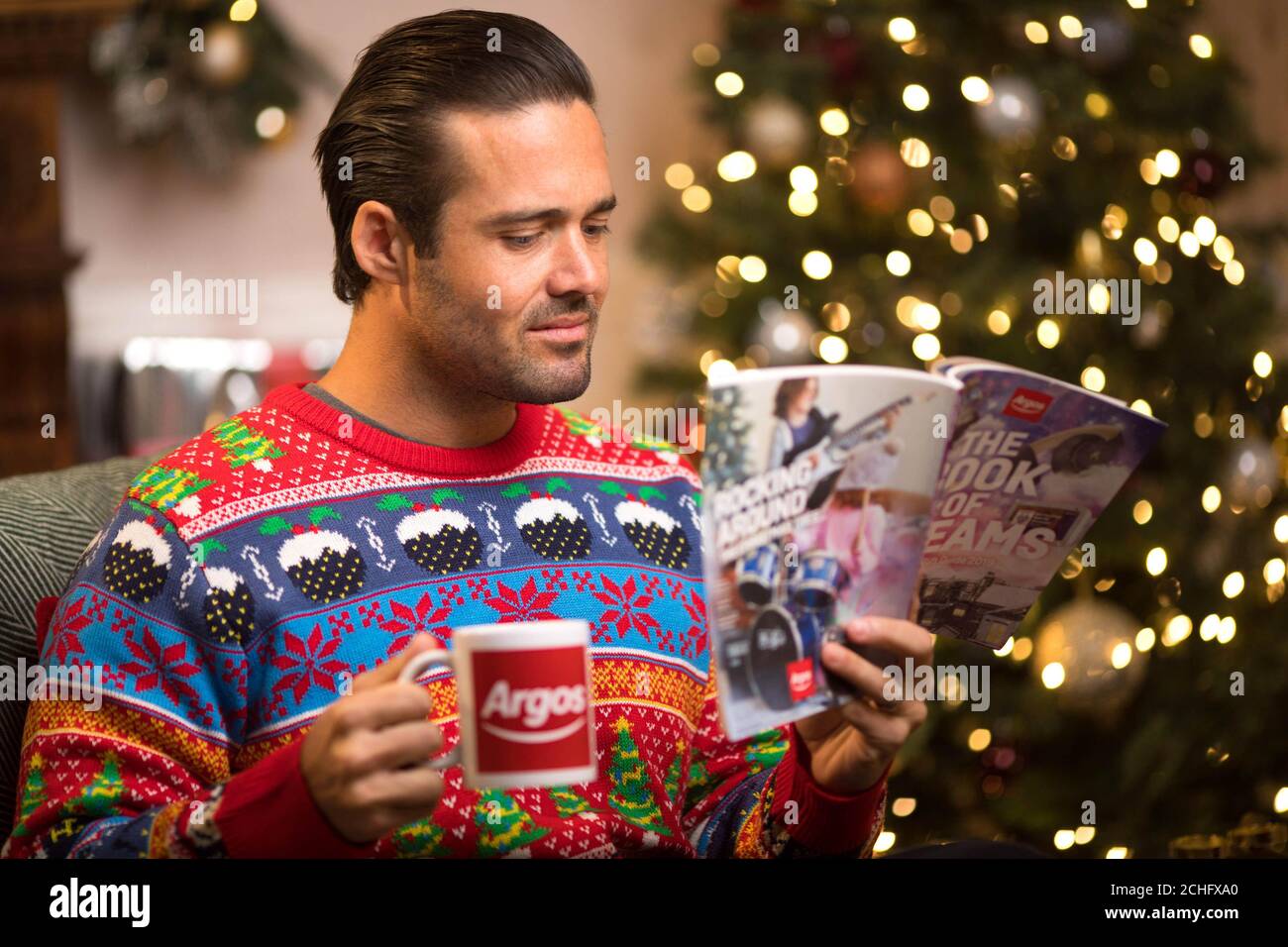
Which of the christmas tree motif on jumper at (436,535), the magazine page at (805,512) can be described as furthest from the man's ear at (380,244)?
the magazine page at (805,512)

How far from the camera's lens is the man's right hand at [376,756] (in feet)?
2.95

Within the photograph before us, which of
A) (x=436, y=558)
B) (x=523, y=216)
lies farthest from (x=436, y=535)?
(x=523, y=216)

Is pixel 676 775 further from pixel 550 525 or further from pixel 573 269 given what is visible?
pixel 573 269

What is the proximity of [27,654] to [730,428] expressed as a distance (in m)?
0.74

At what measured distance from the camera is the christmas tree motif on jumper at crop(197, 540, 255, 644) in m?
1.12

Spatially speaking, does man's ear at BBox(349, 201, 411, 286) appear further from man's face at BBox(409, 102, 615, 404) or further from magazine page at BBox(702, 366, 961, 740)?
magazine page at BBox(702, 366, 961, 740)

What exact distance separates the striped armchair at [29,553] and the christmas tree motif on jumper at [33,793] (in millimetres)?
185

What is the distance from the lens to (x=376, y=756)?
2.95ft

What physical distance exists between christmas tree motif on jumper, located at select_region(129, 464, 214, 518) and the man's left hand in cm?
55

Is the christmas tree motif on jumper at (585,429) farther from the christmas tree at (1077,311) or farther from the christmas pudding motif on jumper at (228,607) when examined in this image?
the christmas tree at (1077,311)

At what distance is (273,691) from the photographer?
1140 millimetres

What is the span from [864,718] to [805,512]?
187mm
